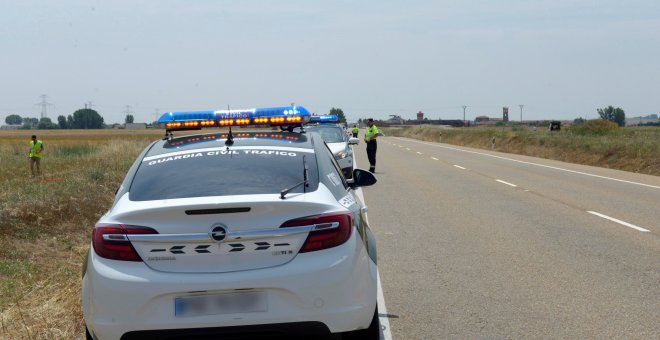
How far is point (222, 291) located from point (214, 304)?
9 centimetres

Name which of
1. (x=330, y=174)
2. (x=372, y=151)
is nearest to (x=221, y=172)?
(x=330, y=174)

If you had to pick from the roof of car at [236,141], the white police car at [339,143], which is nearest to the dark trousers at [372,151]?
the white police car at [339,143]

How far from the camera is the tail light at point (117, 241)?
4.20m

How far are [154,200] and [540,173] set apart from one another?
64.4 ft

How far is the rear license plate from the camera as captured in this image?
163 inches

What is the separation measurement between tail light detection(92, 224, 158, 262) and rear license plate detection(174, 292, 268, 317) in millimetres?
367

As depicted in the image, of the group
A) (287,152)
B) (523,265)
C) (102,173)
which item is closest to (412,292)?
(523,265)

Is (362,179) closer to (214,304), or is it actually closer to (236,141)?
(236,141)

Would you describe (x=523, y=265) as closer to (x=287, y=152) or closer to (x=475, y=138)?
(x=287, y=152)

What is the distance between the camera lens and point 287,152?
5.16m

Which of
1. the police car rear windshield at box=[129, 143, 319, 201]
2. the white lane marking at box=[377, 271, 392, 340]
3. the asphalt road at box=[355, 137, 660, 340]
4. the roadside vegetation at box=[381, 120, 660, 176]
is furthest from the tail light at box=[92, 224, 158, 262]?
the roadside vegetation at box=[381, 120, 660, 176]

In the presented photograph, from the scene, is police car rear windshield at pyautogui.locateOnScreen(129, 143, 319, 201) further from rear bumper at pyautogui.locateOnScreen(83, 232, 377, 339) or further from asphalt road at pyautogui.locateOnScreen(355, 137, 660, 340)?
asphalt road at pyautogui.locateOnScreen(355, 137, 660, 340)

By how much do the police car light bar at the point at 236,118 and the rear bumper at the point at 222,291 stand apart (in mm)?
2260

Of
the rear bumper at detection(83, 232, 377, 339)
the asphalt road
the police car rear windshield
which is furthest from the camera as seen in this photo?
the asphalt road
